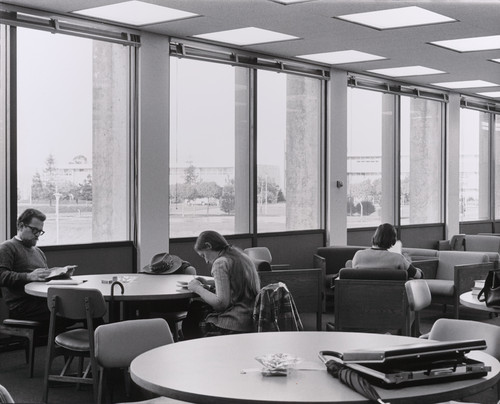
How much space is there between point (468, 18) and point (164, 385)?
654 cm

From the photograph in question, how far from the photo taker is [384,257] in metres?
7.74

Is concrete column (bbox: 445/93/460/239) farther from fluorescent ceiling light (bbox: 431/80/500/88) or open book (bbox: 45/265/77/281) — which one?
open book (bbox: 45/265/77/281)

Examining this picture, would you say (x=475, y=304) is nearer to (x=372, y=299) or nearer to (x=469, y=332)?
(x=469, y=332)

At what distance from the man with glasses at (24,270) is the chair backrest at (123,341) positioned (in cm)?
257

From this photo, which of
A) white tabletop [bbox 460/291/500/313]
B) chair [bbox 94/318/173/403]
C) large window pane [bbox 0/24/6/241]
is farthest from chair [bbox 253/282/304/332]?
large window pane [bbox 0/24/6/241]

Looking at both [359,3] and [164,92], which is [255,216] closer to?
[164,92]

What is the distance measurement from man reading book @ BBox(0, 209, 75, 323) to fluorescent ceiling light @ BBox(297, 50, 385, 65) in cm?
540

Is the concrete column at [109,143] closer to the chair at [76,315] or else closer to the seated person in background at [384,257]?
the seated person in background at [384,257]

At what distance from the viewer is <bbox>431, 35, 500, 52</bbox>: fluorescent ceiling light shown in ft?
31.4

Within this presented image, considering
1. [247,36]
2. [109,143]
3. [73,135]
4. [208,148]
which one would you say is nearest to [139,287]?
[73,135]

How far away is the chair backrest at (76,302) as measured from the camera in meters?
5.36

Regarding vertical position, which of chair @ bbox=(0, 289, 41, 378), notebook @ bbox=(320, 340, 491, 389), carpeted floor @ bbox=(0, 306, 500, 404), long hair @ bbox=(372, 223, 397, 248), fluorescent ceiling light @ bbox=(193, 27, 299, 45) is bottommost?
carpeted floor @ bbox=(0, 306, 500, 404)

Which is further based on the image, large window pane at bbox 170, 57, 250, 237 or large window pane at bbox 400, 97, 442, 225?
large window pane at bbox 400, 97, 442, 225

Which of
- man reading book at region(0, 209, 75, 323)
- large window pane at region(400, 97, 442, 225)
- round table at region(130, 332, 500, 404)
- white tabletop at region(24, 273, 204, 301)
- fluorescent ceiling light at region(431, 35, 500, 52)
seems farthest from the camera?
large window pane at region(400, 97, 442, 225)
